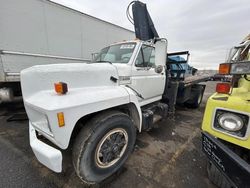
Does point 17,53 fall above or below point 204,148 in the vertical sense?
above

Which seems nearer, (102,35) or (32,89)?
(32,89)

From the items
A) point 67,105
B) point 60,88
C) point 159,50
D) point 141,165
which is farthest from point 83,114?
point 159,50

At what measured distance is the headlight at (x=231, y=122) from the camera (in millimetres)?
1205

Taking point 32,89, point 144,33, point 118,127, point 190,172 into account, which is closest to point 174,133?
point 190,172

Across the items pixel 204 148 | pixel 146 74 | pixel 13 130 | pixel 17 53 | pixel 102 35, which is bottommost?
pixel 13 130

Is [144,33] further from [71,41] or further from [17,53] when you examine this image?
[17,53]

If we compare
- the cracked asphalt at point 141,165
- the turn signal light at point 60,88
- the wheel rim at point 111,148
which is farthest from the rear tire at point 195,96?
the turn signal light at point 60,88

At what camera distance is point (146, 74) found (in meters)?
2.73

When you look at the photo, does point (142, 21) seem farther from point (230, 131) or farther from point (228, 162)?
point (228, 162)

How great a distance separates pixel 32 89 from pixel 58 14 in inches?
133

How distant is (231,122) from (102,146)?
1.54 metres

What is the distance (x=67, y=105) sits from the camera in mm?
1327

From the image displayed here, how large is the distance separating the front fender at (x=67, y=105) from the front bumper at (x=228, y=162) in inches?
48.2

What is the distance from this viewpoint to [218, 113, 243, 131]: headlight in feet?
4.05
